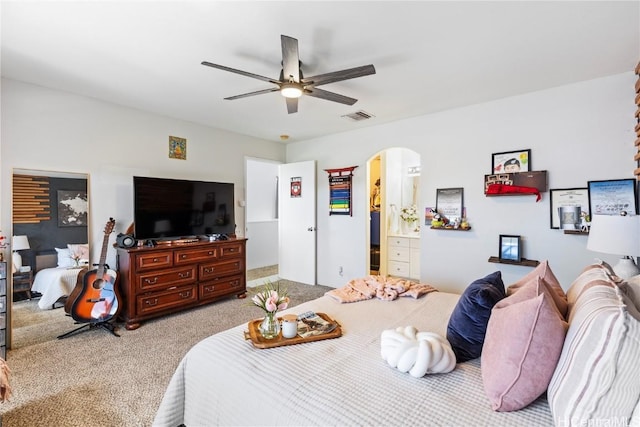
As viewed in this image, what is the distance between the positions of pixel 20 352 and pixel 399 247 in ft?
16.0

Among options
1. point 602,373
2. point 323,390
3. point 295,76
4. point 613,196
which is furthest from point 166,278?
point 613,196

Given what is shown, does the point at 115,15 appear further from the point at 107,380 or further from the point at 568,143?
the point at 568,143

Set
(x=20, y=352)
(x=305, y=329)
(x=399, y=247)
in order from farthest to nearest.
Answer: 1. (x=399, y=247)
2. (x=20, y=352)
3. (x=305, y=329)

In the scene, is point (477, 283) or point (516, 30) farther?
point (516, 30)

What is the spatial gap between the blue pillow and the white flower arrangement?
4120 mm

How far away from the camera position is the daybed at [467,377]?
2.85 ft

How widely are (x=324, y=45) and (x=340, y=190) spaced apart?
2685 mm

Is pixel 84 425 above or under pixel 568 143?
under

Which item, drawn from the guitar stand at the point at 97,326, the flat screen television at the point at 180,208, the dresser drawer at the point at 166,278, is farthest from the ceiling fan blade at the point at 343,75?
the guitar stand at the point at 97,326

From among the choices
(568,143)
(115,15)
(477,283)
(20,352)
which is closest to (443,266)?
(568,143)

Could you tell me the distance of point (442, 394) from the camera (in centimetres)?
115

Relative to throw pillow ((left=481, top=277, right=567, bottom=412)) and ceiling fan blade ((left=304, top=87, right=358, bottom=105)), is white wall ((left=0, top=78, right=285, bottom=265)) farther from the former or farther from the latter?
throw pillow ((left=481, top=277, right=567, bottom=412))

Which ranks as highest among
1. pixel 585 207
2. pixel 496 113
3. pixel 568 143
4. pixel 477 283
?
pixel 496 113

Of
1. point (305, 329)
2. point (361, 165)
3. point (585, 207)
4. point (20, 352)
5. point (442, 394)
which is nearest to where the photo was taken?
point (442, 394)
